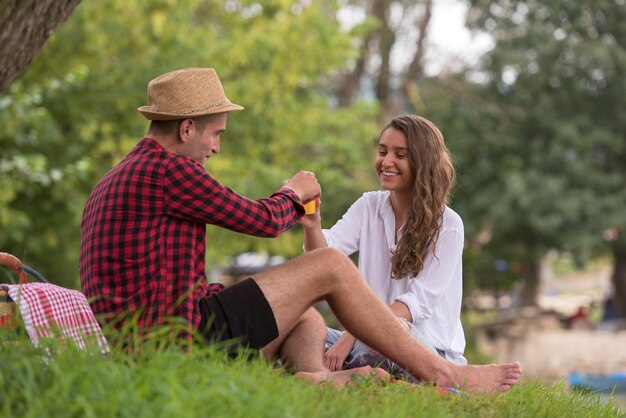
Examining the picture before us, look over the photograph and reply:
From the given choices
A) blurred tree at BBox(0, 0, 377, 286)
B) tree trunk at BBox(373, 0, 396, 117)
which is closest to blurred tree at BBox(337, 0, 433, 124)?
tree trunk at BBox(373, 0, 396, 117)

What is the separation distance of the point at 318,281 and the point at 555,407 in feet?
4.20

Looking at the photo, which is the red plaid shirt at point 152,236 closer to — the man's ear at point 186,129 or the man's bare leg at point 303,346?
the man's ear at point 186,129

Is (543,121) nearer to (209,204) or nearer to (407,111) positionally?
(407,111)

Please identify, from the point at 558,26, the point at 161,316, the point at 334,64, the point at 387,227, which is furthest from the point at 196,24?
the point at 161,316

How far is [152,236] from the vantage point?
173 inches

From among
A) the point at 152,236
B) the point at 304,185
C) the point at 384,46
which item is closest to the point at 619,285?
the point at 384,46

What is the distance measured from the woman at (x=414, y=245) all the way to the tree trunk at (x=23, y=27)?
1731 mm

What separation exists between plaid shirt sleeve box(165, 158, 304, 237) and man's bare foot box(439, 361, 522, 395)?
1.06 meters

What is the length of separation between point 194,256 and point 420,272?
1.36 meters

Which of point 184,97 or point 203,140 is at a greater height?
point 184,97

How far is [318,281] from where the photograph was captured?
15.0 ft

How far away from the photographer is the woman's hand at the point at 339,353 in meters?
5.15

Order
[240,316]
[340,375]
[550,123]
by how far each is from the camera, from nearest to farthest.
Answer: [240,316]
[340,375]
[550,123]

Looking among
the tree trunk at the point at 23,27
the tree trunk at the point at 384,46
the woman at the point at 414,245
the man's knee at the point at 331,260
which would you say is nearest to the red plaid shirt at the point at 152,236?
the man's knee at the point at 331,260
